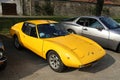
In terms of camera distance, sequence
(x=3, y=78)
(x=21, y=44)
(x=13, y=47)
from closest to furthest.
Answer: (x=3, y=78) < (x=21, y=44) < (x=13, y=47)

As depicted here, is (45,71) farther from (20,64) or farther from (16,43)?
(16,43)

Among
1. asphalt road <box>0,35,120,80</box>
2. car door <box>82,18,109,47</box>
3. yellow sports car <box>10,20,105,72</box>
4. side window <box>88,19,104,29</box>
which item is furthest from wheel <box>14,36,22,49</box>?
side window <box>88,19,104,29</box>

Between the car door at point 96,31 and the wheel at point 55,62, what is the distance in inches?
122

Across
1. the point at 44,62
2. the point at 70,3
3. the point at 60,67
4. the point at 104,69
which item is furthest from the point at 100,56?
the point at 70,3

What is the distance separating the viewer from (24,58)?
25.3 ft

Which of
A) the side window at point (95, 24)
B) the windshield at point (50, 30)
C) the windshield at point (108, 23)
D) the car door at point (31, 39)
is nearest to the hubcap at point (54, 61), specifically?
the car door at point (31, 39)

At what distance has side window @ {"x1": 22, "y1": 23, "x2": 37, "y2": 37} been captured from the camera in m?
7.54


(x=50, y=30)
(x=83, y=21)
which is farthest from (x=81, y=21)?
(x=50, y=30)

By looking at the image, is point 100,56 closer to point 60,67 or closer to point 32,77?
point 60,67

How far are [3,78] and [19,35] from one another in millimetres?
2643

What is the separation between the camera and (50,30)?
7504mm

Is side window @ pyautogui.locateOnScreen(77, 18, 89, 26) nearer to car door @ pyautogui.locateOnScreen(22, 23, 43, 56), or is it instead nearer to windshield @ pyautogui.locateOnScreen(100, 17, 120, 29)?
windshield @ pyautogui.locateOnScreen(100, 17, 120, 29)

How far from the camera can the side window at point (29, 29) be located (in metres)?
7.54

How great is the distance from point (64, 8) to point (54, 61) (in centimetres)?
2709
